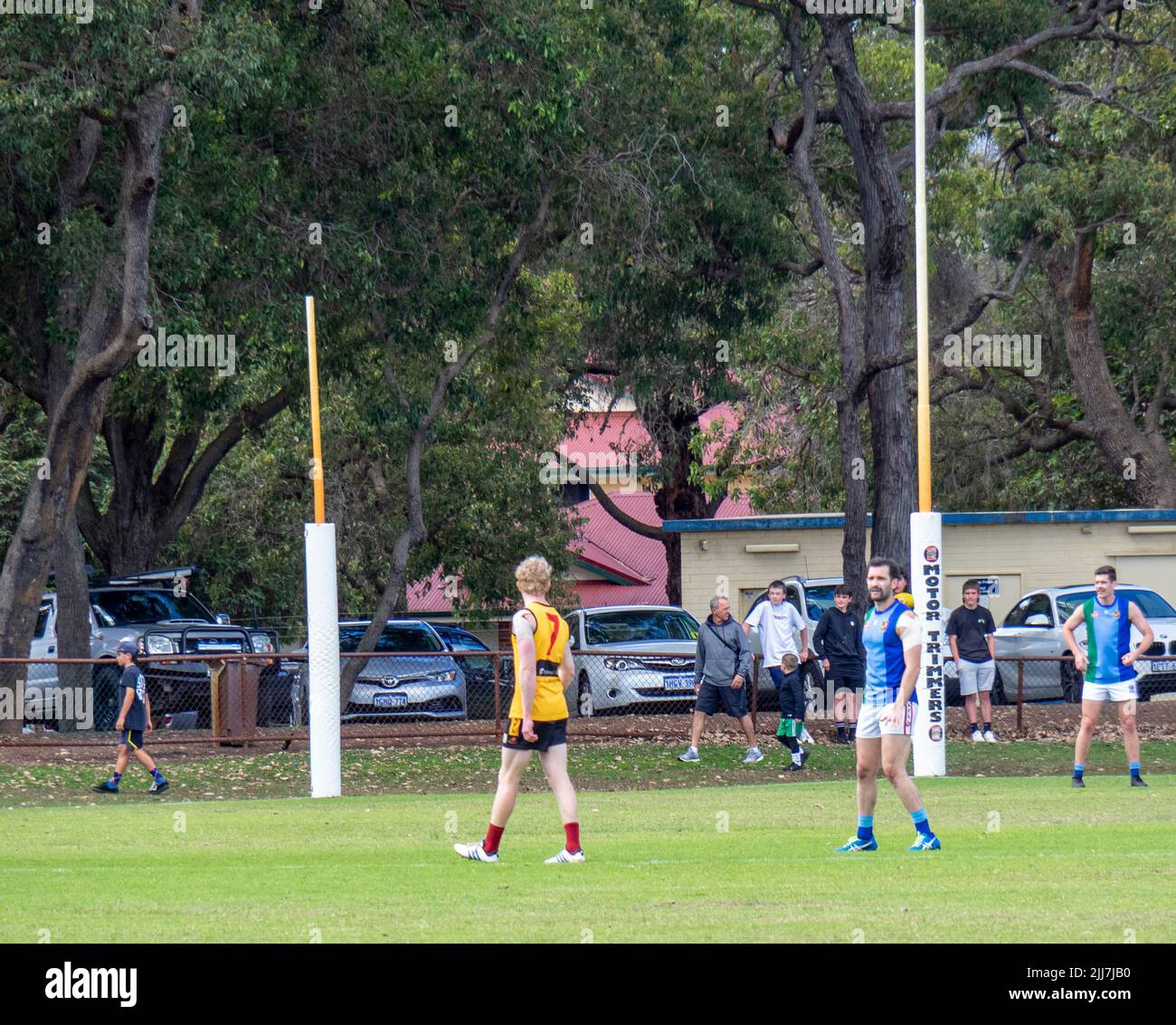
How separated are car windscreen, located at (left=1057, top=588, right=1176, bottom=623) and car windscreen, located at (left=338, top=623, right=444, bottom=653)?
10004mm

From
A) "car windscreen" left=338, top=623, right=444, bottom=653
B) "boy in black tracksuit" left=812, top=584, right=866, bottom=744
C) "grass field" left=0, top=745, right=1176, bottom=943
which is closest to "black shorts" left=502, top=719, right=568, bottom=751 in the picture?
"grass field" left=0, top=745, right=1176, bottom=943

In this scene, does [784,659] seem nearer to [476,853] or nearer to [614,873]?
[476,853]

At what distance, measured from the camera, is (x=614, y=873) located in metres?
9.74

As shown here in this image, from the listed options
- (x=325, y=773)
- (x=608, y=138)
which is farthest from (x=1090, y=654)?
(x=608, y=138)

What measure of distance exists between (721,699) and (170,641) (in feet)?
35.3

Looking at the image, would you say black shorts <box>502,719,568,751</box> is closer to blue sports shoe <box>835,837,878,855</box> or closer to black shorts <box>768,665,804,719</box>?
blue sports shoe <box>835,837,878,855</box>

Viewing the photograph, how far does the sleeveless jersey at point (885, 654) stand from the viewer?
A: 1010 centimetres

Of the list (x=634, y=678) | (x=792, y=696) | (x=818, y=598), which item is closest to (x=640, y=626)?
(x=634, y=678)

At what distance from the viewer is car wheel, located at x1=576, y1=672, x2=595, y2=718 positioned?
76.5 feet

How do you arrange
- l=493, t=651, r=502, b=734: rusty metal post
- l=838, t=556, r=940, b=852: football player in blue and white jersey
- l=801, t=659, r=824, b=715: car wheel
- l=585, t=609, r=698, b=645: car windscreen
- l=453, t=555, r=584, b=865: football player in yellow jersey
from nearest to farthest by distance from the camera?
l=453, t=555, r=584, b=865: football player in yellow jersey < l=838, t=556, r=940, b=852: football player in blue and white jersey < l=493, t=651, r=502, b=734: rusty metal post < l=801, t=659, r=824, b=715: car wheel < l=585, t=609, r=698, b=645: car windscreen

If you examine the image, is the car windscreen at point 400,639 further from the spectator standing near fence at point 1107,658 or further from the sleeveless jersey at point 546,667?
the sleeveless jersey at point 546,667

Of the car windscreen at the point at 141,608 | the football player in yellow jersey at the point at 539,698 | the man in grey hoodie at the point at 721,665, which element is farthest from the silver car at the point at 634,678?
the football player in yellow jersey at the point at 539,698

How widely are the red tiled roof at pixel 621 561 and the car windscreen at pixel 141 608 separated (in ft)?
71.4

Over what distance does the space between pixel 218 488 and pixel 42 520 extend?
1555 cm
